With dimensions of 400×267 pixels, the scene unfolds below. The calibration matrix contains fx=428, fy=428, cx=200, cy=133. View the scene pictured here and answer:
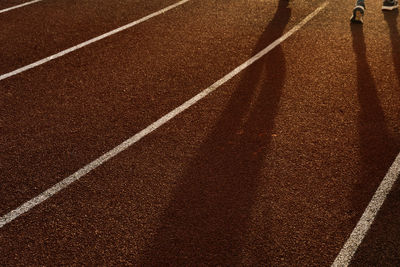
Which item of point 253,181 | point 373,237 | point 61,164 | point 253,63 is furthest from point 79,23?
point 373,237

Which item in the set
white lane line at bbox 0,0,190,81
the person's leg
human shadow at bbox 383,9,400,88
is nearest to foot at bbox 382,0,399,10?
human shadow at bbox 383,9,400,88

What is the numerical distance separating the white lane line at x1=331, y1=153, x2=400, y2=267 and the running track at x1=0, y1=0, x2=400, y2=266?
51 millimetres

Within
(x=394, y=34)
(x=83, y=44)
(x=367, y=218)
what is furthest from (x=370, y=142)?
(x=83, y=44)

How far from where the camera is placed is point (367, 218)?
4.35 metres

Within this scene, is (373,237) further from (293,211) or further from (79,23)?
(79,23)

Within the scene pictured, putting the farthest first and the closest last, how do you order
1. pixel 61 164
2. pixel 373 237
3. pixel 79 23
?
1. pixel 79 23
2. pixel 61 164
3. pixel 373 237

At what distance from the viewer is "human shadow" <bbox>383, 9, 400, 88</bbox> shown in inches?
284

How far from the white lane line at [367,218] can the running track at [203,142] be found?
51mm

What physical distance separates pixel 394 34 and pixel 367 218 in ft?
16.8

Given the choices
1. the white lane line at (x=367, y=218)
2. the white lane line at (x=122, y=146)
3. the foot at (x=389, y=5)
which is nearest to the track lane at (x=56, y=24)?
the white lane line at (x=122, y=146)

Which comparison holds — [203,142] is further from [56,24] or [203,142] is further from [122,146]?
[56,24]

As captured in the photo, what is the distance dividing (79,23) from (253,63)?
158 inches

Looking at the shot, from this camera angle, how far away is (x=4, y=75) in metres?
7.09

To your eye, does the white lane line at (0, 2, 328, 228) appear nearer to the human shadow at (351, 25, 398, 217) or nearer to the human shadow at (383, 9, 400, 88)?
the human shadow at (351, 25, 398, 217)
